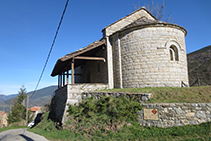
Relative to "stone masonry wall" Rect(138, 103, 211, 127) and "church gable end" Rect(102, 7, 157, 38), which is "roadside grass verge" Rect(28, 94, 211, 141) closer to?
"stone masonry wall" Rect(138, 103, 211, 127)

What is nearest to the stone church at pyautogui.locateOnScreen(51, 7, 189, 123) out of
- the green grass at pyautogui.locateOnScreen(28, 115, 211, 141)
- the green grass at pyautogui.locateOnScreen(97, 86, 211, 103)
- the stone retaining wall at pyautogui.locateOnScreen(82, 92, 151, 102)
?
the stone retaining wall at pyautogui.locateOnScreen(82, 92, 151, 102)

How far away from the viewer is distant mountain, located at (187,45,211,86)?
74.2ft

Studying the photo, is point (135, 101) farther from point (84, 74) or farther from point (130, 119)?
point (84, 74)

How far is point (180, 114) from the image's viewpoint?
318 inches

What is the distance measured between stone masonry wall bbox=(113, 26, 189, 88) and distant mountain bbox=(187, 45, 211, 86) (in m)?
11.1

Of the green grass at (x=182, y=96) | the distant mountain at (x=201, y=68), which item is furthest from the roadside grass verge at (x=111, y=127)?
the distant mountain at (x=201, y=68)

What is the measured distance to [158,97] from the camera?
360 inches

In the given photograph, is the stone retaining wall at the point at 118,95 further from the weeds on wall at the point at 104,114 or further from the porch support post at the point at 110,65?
the porch support post at the point at 110,65

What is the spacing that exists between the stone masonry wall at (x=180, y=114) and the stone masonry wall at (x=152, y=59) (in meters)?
3.35

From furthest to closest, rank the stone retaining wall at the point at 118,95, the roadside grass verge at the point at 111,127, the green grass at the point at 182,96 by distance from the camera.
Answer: the stone retaining wall at the point at 118,95 → the green grass at the point at 182,96 → the roadside grass verge at the point at 111,127

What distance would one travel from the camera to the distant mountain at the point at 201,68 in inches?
891

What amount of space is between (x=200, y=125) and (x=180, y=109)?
106 centimetres

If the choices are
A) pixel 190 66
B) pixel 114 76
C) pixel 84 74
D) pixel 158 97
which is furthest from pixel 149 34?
pixel 190 66

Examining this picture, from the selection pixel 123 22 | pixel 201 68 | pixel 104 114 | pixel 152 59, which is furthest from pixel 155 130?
pixel 201 68
